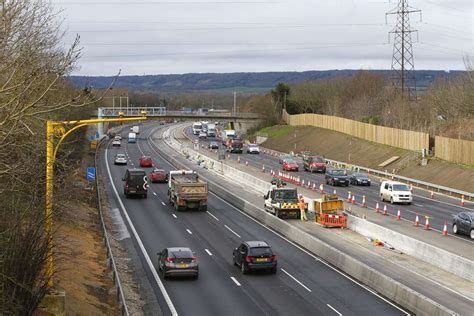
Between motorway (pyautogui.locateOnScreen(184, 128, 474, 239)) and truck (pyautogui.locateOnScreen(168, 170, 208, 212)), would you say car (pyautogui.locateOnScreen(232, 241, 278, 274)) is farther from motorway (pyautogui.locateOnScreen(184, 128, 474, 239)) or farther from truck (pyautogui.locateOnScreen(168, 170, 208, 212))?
truck (pyautogui.locateOnScreen(168, 170, 208, 212))

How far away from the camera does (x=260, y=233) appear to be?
136 feet

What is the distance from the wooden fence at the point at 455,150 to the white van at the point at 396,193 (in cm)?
1749

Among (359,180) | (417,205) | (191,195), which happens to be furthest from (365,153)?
(191,195)

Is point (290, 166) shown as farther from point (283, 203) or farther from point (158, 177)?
point (283, 203)

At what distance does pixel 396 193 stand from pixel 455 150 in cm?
2073

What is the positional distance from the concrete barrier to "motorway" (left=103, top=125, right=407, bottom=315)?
412 cm

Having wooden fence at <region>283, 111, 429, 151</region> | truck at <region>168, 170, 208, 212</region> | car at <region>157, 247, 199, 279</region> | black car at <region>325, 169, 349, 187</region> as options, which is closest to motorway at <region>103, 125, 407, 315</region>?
car at <region>157, 247, 199, 279</region>

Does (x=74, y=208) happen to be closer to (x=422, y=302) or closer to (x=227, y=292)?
(x=227, y=292)

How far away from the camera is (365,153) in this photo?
91188 millimetres

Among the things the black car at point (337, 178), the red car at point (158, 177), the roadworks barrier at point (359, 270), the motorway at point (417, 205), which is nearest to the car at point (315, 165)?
the motorway at point (417, 205)

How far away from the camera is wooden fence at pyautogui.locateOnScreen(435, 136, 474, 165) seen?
225 feet

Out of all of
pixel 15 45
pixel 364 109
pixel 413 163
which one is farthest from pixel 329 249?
pixel 364 109

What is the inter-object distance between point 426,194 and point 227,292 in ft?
123

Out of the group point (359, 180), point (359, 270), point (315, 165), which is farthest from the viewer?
point (315, 165)
